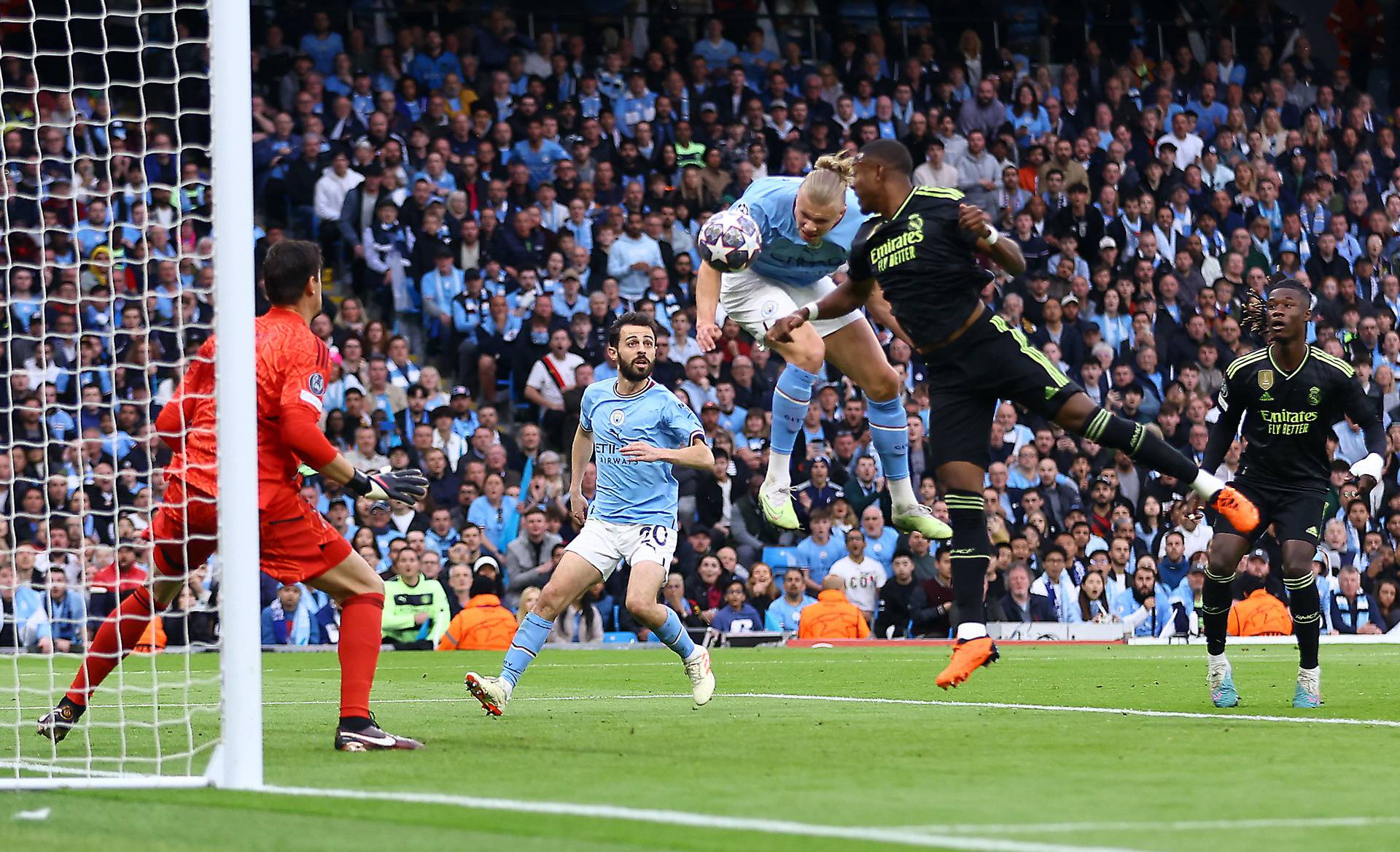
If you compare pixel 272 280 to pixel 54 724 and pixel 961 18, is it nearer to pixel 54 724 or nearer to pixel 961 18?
pixel 54 724

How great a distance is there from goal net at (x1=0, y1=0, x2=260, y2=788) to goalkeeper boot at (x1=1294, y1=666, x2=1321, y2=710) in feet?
21.5

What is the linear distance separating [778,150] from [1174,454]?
52.7 ft

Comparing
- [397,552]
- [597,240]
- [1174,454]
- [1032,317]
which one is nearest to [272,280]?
[1174,454]

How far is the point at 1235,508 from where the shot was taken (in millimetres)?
9961

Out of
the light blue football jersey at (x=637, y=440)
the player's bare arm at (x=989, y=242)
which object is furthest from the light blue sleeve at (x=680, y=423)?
the player's bare arm at (x=989, y=242)


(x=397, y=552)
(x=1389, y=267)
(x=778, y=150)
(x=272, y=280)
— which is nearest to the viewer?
(x=272, y=280)

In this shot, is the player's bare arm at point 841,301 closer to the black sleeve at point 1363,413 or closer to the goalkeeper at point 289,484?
the goalkeeper at point 289,484

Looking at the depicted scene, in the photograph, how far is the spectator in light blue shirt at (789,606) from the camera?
70.1 feet

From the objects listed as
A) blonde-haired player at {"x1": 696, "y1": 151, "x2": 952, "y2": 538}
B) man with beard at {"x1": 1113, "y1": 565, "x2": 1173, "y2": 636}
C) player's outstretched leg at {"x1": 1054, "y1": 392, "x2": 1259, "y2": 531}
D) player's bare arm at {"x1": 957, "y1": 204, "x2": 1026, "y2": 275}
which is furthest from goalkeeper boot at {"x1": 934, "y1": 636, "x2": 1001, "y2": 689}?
man with beard at {"x1": 1113, "y1": 565, "x2": 1173, "y2": 636}

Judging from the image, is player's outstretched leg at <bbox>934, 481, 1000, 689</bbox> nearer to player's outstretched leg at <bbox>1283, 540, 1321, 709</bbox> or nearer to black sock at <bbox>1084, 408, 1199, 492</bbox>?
black sock at <bbox>1084, 408, 1199, 492</bbox>

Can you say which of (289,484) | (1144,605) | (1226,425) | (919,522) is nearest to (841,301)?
(919,522)

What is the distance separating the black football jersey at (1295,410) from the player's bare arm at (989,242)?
3.20m

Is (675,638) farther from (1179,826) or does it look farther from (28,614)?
(28,614)

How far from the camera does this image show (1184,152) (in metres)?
27.6
